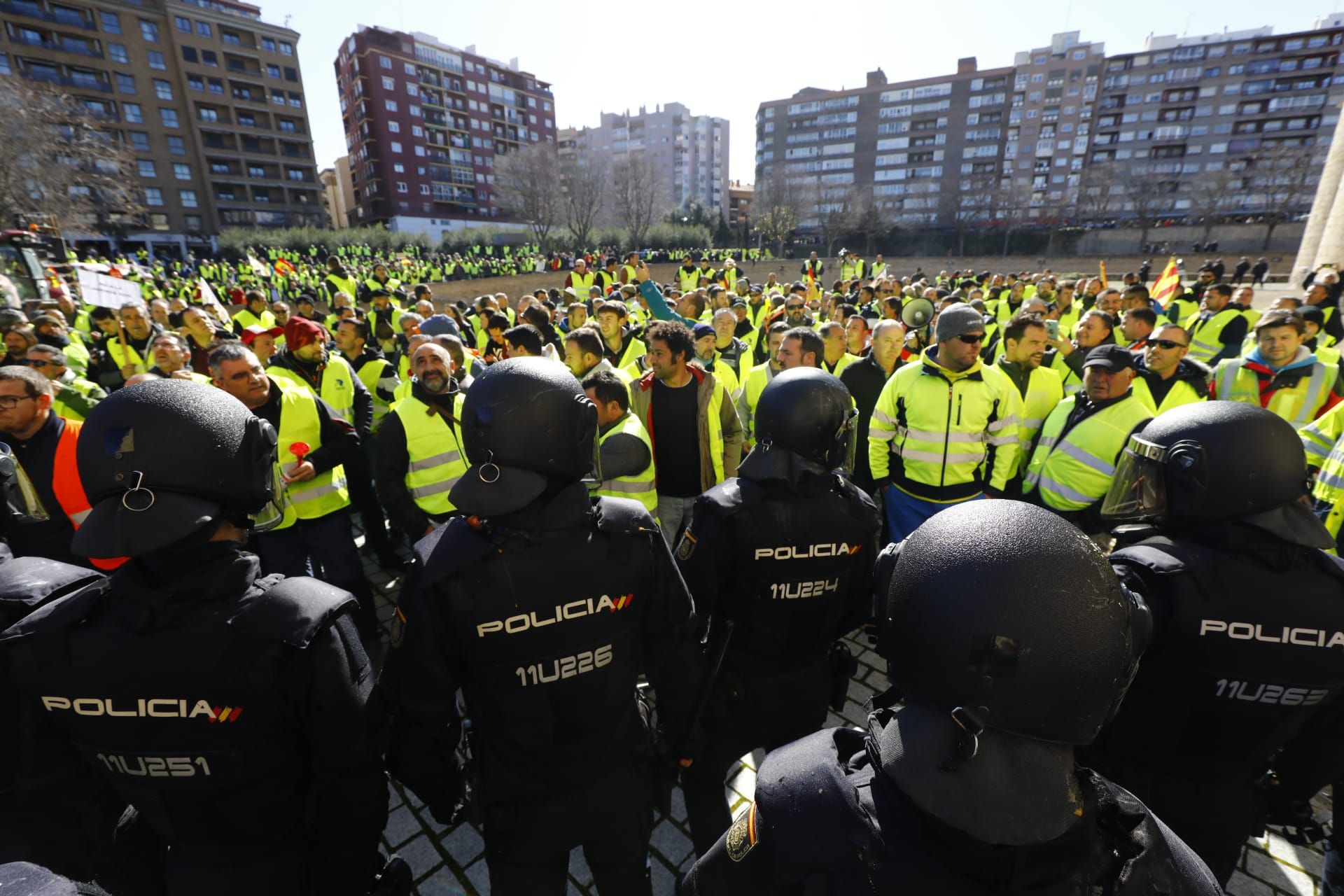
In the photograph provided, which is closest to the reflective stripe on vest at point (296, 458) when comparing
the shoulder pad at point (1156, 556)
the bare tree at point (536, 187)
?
the shoulder pad at point (1156, 556)

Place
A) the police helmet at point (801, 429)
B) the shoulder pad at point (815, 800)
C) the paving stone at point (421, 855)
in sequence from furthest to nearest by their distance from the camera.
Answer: the paving stone at point (421, 855) < the police helmet at point (801, 429) < the shoulder pad at point (815, 800)

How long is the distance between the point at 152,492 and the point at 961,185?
85487mm

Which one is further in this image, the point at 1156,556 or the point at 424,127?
the point at 424,127

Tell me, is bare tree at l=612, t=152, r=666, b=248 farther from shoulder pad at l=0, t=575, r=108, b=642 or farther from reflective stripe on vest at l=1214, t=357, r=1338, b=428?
shoulder pad at l=0, t=575, r=108, b=642

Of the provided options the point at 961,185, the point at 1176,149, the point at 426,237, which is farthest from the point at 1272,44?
the point at 426,237

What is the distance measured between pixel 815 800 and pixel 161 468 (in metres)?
1.73

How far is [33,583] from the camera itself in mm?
1773

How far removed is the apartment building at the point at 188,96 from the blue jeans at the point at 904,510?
60.9 m

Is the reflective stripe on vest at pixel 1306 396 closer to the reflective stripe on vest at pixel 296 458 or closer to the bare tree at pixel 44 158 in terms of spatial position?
the reflective stripe on vest at pixel 296 458

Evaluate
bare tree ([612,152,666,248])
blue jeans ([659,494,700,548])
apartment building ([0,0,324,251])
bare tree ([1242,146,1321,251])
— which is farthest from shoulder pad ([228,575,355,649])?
bare tree ([1242,146,1321,251])

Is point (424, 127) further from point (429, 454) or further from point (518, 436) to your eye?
point (518, 436)

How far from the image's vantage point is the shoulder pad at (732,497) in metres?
2.43

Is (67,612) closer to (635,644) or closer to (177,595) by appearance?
(177,595)

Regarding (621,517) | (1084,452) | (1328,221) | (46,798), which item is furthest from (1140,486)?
(1328,221)
